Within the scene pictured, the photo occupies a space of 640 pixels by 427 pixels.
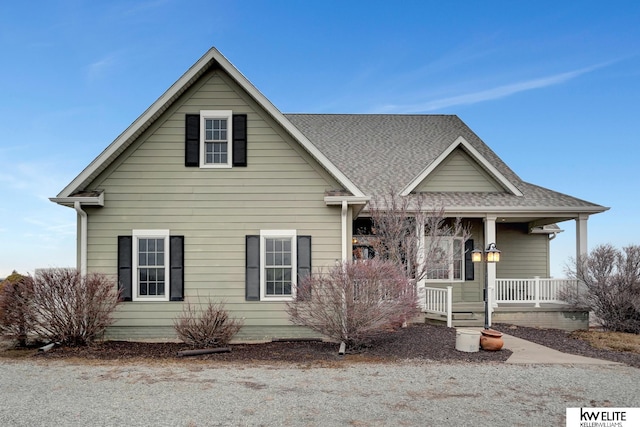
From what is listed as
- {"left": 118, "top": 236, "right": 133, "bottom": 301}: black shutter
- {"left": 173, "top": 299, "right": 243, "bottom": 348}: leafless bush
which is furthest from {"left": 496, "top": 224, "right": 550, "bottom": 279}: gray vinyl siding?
{"left": 118, "top": 236, "right": 133, "bottom": 301}: black shutter

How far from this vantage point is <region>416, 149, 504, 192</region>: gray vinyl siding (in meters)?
16.2

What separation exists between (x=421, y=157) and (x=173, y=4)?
10.4 m

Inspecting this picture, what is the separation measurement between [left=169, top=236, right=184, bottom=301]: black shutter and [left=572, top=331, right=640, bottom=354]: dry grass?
10.6 meters

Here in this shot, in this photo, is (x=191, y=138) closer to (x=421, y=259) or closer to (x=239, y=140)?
(x=239, y=140)

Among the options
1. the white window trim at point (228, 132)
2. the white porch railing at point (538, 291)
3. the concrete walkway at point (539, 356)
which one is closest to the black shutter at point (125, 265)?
the white window trim at point (228, 132)

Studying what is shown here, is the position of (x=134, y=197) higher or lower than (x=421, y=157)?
lower

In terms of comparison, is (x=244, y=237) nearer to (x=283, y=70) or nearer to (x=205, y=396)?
(x=205, y=396)

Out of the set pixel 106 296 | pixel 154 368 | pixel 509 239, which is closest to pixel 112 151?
pixel 106 296

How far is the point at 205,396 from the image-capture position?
6914 millimetres

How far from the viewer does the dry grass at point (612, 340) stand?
11453 millimetres

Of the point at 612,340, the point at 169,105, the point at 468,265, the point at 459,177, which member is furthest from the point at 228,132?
the point at 612,340

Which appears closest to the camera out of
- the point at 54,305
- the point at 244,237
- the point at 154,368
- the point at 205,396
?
the point at 205,396

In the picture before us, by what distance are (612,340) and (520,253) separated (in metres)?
5.96

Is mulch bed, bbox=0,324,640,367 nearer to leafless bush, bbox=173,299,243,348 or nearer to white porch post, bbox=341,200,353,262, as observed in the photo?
leafless bush, bbox=173,299,243,348
